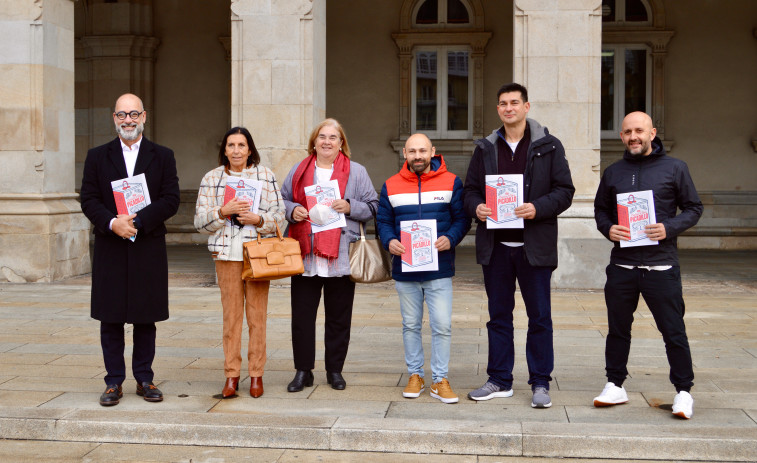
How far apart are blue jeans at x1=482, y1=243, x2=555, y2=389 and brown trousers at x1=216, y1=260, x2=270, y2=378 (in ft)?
5.09

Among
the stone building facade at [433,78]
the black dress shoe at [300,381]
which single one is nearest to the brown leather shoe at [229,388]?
the black dress shoe at [300,381]

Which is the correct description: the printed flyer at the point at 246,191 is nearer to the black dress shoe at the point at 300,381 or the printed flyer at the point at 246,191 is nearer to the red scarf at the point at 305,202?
the red scarf at the point at 305,202

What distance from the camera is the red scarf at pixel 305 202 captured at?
6.64m

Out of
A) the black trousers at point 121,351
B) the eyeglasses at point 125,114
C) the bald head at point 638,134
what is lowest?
the black trousers at point 121,351

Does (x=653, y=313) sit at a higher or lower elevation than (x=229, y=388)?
higher

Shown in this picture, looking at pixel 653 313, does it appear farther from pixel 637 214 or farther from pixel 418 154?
pixel 418 154

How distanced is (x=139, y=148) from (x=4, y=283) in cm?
737

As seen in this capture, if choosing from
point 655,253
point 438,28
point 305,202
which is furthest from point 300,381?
point 438,28

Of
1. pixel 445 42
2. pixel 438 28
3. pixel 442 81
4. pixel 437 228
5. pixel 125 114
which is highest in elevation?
pixel 438 28

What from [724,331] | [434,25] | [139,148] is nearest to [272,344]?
[139,148]

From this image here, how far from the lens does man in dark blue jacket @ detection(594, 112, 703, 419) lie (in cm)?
607

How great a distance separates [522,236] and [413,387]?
1255mm

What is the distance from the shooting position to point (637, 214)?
240 inches

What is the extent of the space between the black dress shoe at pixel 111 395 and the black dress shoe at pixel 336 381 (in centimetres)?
143
